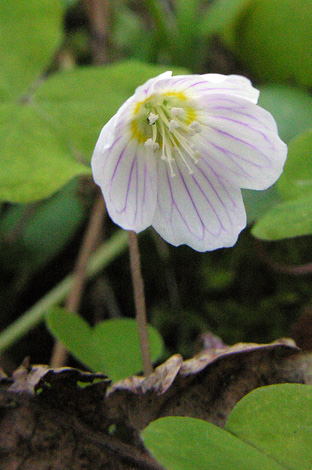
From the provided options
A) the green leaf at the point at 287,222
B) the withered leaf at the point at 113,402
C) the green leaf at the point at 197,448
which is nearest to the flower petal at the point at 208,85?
the green leaf at the point at 287,222

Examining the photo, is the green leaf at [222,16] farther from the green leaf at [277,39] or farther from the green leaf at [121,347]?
the green leaf at [121,347]

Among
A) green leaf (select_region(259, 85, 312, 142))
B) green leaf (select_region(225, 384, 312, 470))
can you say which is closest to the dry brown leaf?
green leaf (select_region(225, 384, 312, 470))

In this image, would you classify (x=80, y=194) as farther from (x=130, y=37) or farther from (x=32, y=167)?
(x=130, y=37)

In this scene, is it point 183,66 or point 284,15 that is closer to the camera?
point 284,15

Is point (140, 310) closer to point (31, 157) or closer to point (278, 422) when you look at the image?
point (278, 422)

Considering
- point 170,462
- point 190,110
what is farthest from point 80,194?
point 170,462

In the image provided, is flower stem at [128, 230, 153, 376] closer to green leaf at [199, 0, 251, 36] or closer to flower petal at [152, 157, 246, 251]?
flower petal at [152, 157, 246, 251]
